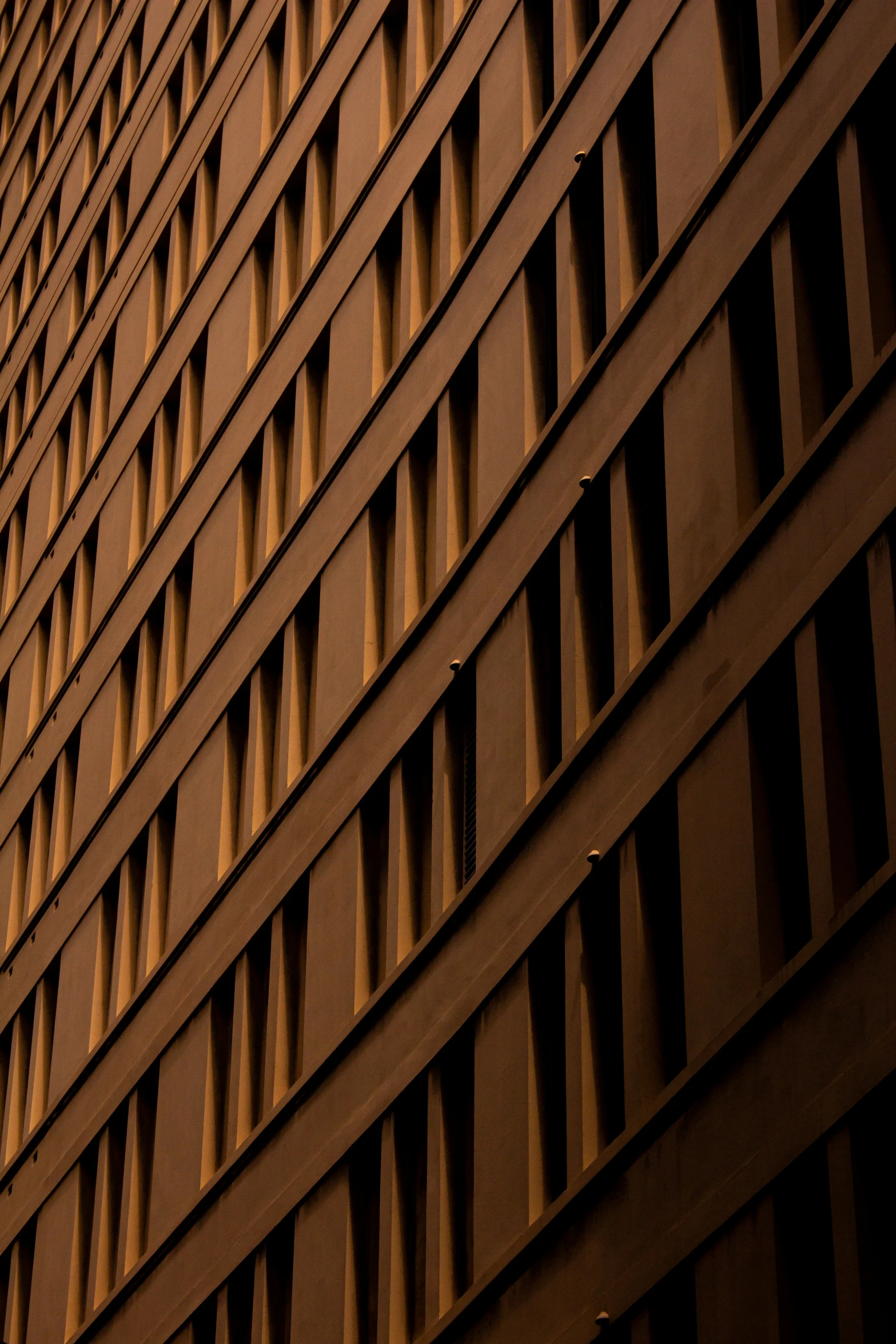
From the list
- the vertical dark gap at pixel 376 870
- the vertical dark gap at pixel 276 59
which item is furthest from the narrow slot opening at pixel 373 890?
the vertical dark gap at pixel 276 59

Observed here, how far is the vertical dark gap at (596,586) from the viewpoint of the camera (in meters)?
22.3

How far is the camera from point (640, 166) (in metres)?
24.4

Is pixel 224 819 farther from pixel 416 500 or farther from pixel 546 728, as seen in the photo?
pixel 546 728

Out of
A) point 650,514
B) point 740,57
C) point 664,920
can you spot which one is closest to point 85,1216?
point 664,920

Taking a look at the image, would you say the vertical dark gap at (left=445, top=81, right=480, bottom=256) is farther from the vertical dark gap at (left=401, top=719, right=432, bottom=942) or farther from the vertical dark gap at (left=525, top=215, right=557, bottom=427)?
the vertical dark gap at (left=401, top=719, right=432, bottom=942)

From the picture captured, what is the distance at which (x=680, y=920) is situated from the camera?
20016mm

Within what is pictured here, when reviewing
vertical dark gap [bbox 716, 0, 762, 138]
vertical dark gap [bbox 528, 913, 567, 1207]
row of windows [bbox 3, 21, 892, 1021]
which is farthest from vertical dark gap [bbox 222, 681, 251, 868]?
vertical dark gap [bbox 716, 0, 762, 138]

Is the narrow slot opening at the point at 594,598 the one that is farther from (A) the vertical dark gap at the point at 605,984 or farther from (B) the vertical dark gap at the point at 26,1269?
(B) the vertical dark gap at the point at 26,1269

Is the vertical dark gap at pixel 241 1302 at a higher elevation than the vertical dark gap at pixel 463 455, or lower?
lower

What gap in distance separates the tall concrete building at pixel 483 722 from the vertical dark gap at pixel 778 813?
0.15 feet

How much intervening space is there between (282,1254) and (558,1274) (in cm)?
570

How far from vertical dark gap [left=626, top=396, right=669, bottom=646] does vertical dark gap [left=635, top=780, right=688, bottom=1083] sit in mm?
2012

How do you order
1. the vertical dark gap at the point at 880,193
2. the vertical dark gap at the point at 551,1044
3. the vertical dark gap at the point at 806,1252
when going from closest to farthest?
the vertical dark gap at the point at 806,1252, the vertical dark gap at the point at 880,193, the vertical dark gap at the point at 551,1044

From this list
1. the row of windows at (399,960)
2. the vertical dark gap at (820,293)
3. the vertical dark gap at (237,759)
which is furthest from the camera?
the vertical dark gap at (237,759)
